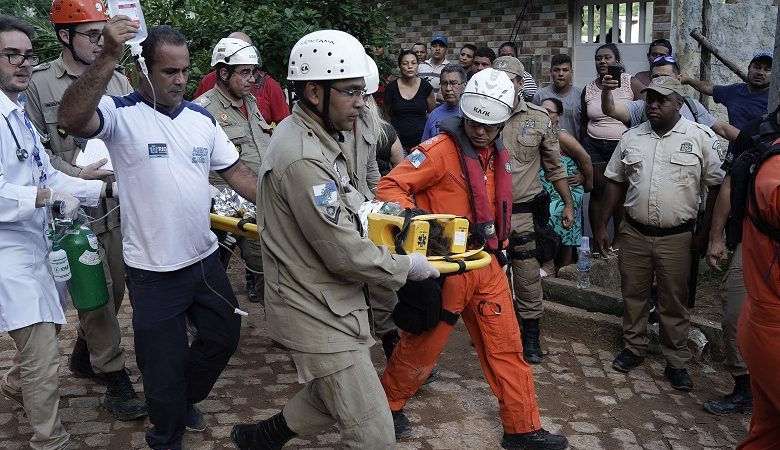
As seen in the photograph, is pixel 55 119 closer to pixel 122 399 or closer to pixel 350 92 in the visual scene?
pixel 122 399

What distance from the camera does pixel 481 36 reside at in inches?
461

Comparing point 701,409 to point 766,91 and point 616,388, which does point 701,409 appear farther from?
point 766,91

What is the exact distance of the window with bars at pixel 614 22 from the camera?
10.2 meters

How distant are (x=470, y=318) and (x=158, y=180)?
76.6 inches

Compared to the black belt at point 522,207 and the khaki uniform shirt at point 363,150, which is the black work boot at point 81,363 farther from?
the black belt at point 522,207

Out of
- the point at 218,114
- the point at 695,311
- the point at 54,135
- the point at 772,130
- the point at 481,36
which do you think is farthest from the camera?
the point at 481,36

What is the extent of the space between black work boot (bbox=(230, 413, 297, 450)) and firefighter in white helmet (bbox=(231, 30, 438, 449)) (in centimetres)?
50

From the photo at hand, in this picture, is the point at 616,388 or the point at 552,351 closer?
the point at 616,388

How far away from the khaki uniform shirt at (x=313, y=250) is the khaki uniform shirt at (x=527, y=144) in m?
2.70

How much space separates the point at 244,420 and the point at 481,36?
794 centimetres

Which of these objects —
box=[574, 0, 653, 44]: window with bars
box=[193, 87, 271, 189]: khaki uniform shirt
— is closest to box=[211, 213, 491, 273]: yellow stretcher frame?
box=[193, 87, 271, 189]: khaki uniform shirt

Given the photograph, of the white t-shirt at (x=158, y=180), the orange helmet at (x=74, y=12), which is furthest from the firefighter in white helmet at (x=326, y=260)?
the orange helmet at (x=74, y=12)

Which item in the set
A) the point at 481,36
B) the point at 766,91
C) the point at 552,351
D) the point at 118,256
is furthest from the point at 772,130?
the point at 481,36

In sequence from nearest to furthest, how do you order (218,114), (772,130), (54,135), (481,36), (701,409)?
(772,130)
(54,135)
(701,409)
(218,114)
(481,36)
